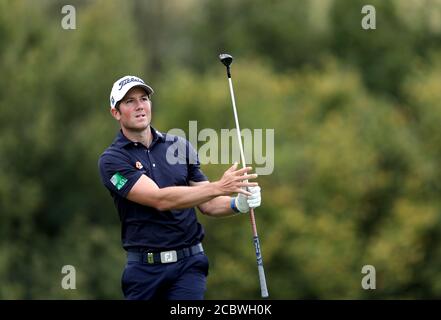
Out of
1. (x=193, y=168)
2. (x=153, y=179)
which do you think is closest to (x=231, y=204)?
(x=193, y=168)

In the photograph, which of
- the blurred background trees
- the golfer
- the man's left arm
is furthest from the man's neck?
the blurred background trees

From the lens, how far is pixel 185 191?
9.80m

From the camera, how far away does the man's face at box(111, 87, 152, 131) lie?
33.5 ft

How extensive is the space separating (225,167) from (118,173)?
133 ft

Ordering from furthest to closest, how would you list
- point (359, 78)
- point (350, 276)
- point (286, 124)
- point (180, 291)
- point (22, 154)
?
point (359, 78), point (286, 124), point (350, 276), point (22, 154), point (180, 291)

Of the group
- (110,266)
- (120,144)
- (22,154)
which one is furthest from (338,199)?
(120,144)

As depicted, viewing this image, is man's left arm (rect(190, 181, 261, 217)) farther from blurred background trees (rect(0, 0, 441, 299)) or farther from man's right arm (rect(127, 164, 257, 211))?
blurred background trees (rect(0, 0, 441, 299))

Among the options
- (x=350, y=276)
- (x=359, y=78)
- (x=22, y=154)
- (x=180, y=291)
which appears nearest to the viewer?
(x=180, y=291)

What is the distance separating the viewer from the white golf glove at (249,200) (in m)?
9.98

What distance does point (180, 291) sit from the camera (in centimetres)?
1016

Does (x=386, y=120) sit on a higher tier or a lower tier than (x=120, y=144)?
higher

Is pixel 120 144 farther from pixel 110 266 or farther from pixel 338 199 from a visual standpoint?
pixel 338 199
